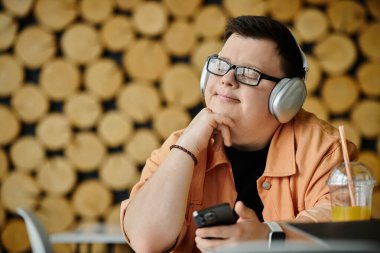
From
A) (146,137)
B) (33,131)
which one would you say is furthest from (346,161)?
(33,131)

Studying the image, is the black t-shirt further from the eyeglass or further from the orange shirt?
the eyeglass

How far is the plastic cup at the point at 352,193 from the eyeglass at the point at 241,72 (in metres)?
0.34

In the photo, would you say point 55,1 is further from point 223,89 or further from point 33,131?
point 223,89

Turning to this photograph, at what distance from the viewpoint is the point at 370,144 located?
3285mm

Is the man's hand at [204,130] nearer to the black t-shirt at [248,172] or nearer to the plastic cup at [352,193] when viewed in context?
the black t-shirt at [248,172]

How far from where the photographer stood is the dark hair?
4.44 ft

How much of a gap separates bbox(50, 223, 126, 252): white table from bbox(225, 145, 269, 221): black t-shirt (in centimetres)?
124

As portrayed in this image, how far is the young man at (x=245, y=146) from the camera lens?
4.05ft

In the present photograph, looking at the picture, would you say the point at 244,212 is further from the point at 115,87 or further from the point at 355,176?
the point at 115,87

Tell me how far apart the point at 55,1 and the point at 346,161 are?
8.74ft

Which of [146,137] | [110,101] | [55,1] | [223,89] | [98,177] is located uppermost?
[55,1]

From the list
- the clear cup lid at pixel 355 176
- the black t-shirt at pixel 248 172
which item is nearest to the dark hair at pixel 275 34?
the black t-shirt at pixel 248 172

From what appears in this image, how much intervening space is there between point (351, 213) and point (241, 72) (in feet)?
1.46

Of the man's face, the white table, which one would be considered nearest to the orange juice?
the man's face
